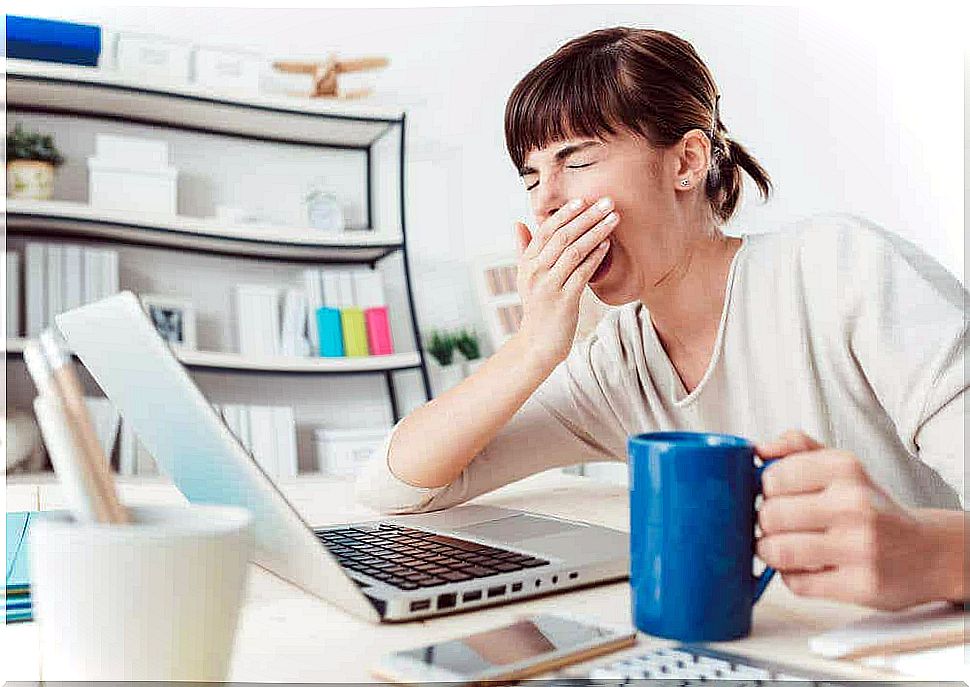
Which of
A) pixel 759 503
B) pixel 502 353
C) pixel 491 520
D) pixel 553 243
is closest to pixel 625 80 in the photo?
pixel 553 243

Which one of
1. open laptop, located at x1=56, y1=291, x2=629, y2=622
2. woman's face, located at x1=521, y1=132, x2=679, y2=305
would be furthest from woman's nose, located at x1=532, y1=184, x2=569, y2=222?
open laptop, located at x1=56, y1=291, x2=629, y2=622

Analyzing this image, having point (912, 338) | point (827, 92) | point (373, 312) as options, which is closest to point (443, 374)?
point (373, 312)

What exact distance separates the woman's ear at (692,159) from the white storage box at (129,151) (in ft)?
5.24

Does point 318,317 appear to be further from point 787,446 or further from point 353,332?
point 787,446

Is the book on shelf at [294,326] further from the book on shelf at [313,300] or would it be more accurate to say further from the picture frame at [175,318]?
the picture frame at [175,318]

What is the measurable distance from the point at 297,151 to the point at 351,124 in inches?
7.3

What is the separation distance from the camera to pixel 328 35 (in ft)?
8.55

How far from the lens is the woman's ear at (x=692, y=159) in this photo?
Result: 3.47ft

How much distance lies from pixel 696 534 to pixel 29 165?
81.5 inches

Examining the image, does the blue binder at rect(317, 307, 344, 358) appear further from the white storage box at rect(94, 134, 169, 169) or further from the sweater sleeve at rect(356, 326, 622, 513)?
the sweater sleeve at rect(356, 326, 622, 513)

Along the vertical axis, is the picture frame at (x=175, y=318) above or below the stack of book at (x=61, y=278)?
below

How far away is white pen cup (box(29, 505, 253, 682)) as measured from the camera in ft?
1.12

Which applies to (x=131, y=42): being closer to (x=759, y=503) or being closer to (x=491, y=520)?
(x=491, y=520)

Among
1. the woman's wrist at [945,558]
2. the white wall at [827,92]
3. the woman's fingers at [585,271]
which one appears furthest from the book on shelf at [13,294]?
the woman's wrist at [945,558]
